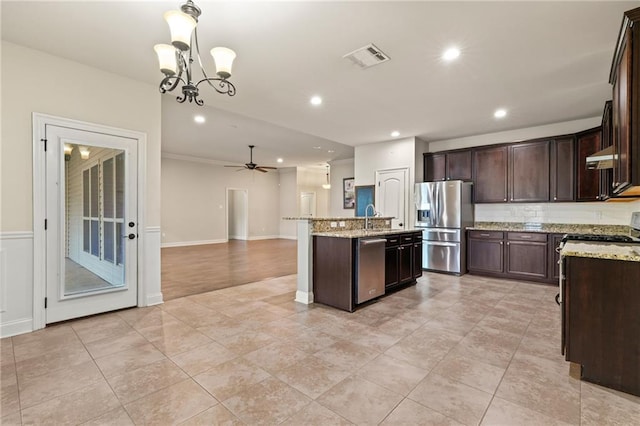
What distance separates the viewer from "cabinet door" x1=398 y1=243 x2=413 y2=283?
436 centimetres

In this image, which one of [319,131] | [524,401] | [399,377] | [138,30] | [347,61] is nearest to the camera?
[524,401]

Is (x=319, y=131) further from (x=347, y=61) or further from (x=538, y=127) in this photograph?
(x=538, y=127)

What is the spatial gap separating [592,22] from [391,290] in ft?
11.4

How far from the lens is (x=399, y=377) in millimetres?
2131

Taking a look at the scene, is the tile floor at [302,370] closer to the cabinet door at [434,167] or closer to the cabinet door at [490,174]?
the cabinet door at [490,174]

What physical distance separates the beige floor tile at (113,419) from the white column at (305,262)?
231cm

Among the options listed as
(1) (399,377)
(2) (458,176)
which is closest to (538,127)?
(2) (458,176)

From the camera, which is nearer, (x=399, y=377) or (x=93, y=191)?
(x=399, y=377)

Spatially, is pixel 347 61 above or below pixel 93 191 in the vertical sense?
above

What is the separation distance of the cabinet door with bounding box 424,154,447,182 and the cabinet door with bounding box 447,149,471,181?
0.10m

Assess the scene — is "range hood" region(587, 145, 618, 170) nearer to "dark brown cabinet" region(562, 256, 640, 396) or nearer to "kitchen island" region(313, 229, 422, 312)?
"dark brown cabinet" region(562, 256, 640, 396)

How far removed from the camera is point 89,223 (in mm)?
3336

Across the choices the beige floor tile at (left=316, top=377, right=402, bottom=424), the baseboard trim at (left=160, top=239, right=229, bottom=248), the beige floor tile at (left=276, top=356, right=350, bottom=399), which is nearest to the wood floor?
the baseboard trim at (left=160, top=239, right=229, bottom=248)

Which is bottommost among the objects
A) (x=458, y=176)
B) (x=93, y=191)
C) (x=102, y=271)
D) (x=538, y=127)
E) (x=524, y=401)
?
(x=524, y=401)
